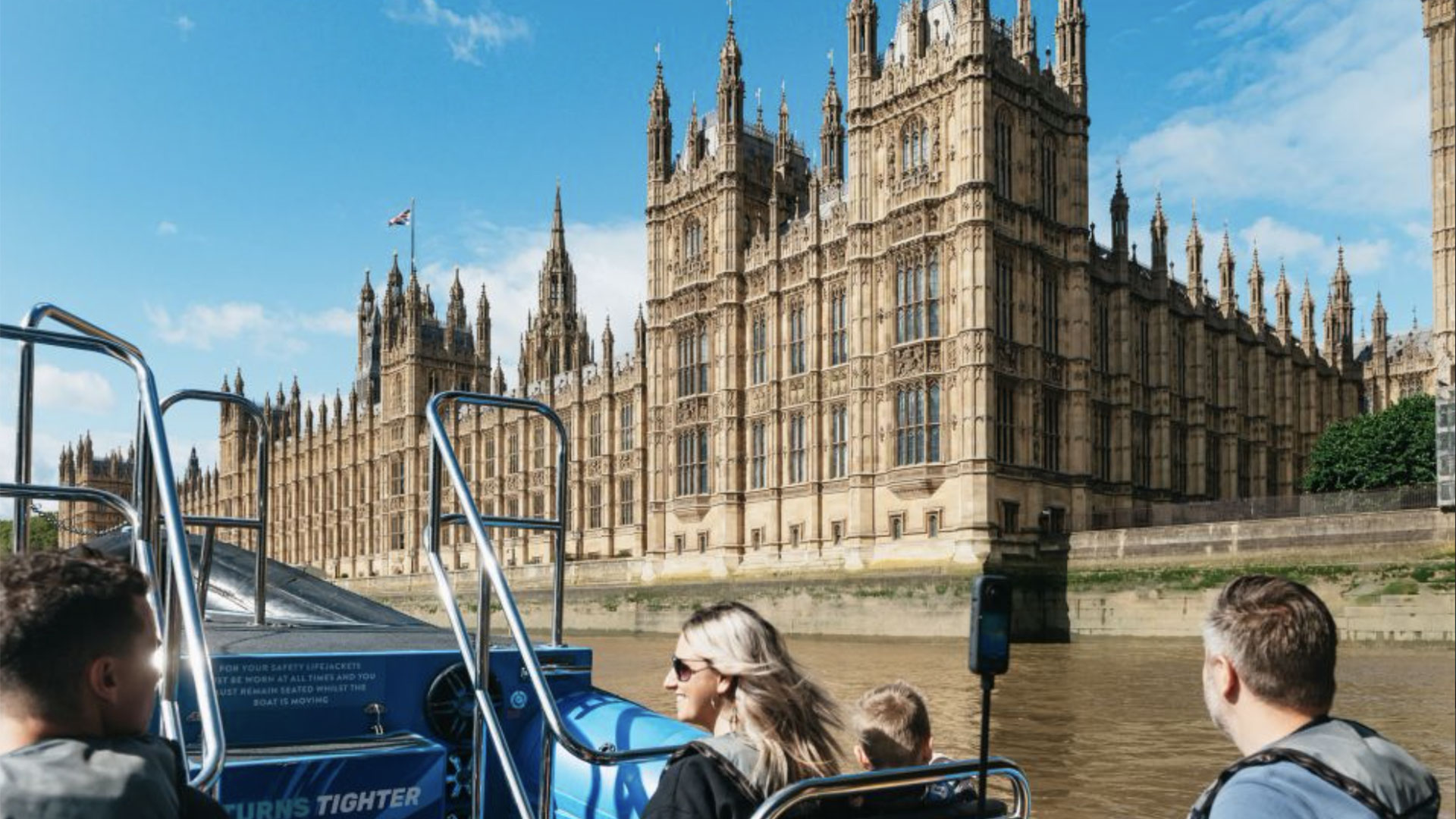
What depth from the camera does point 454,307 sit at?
8556cm

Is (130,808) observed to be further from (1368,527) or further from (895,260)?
(895,260)

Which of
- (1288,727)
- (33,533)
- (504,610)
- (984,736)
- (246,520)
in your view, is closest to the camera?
(1288,727)

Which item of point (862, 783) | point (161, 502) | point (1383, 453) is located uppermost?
point (1383, 453)

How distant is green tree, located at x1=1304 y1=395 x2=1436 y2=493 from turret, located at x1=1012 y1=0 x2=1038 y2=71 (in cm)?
2058

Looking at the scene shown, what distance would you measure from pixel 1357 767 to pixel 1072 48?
42635 mm

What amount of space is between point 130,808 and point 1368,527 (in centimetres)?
3180

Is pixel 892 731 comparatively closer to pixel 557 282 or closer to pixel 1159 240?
pixel 1159 240

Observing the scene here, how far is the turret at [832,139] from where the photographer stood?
1950 inches

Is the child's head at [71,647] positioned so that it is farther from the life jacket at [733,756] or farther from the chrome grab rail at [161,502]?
the life jacket at [733,756]

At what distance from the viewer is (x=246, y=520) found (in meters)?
6.85

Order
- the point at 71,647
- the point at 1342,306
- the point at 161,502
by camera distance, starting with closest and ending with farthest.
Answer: the point at 71,647 < the point at 161,502 < the point at 1342,306

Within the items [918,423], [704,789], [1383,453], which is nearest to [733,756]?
[704,789]

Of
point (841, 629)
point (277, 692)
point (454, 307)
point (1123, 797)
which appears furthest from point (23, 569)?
point (454, 307)

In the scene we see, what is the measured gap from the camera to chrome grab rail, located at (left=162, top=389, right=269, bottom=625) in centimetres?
652
